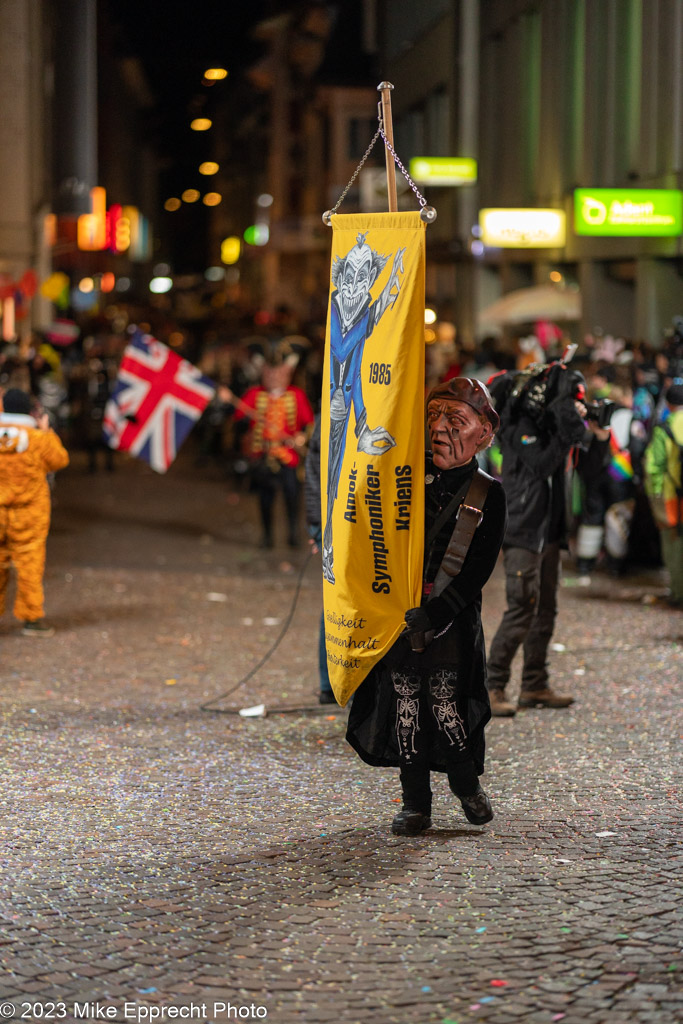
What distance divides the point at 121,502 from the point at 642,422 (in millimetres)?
8827

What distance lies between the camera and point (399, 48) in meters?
44.4

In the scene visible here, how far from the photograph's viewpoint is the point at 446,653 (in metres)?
6.25

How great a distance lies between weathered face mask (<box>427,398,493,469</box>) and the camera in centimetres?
622

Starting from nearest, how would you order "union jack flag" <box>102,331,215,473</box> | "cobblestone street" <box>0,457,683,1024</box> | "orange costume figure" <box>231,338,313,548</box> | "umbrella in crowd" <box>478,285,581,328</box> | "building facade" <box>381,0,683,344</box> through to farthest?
"cobblestone street" <box>0,457,683,1024</box>, "union jack flag" <box>102,331,215,473</box>, "orange costume figure" <box>231,338,313,548</box>, "building facade" <box>381,0,683,344</box>, "umbrella in crowd" <box>478,285,581,328</box>

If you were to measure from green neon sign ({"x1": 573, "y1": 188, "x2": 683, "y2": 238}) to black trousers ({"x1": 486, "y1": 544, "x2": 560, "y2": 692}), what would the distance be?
13134 mm

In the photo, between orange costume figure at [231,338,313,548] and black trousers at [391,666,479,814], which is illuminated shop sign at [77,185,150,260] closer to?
orange costume figure at [231,338,313,548]

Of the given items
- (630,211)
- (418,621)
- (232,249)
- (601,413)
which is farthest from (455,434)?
(232,249)

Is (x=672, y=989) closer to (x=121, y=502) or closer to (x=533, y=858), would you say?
(x=533, y=858)

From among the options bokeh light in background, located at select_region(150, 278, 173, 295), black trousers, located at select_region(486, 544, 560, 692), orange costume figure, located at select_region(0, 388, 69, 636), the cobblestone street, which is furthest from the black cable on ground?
bokeh light in background, located at select_region(150, 278, 173, 295)

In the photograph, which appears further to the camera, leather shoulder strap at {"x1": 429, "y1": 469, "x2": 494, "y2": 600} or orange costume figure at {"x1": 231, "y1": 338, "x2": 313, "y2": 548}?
orange costume figure at {"x1": 231, "y1": 338, "x2": 313, "y2": 548}

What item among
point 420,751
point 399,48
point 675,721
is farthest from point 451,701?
point 399,48

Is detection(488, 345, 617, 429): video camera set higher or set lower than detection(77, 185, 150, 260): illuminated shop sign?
lower

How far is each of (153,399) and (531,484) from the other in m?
6.25

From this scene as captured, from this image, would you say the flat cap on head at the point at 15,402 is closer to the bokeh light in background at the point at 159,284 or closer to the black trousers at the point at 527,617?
the black trousers at the point at 527,617
